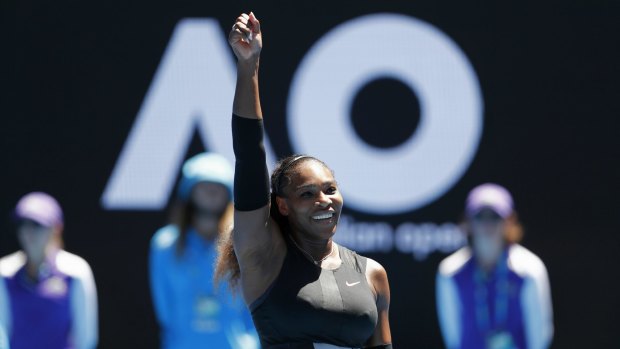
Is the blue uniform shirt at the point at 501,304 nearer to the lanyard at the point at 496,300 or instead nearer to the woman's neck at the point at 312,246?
the lanyard at the point at 496,300

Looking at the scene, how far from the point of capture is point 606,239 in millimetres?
5445

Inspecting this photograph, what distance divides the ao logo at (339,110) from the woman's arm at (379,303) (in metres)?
2.72

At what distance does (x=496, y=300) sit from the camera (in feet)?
15.8

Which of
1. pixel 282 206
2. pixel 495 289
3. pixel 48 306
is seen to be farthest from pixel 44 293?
pixel 282 206

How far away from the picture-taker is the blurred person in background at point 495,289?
190 inches

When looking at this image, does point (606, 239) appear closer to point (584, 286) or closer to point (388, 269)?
point (584, 286)

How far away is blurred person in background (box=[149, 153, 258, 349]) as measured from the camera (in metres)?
4.42

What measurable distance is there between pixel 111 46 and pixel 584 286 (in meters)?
2.84

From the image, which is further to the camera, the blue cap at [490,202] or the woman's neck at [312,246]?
the blue cap at [490,202]

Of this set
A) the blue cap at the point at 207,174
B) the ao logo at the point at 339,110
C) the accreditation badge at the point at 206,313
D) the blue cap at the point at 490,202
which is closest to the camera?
the accreditation badge at the point at 206,313

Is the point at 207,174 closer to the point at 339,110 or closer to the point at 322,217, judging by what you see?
the point at 339,110

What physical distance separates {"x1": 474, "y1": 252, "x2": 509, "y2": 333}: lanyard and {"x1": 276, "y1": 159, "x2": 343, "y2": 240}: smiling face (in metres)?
2.40

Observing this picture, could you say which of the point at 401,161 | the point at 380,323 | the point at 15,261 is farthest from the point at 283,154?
the point at 380,323

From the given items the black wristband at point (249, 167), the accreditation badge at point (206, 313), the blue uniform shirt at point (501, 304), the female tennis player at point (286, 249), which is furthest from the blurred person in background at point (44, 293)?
the black wristband at point (249, 167)
